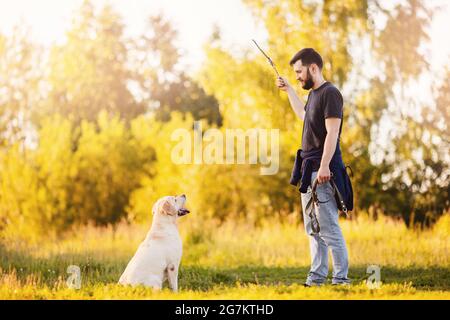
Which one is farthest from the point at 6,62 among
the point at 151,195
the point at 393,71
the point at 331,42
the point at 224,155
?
the point at 393,71

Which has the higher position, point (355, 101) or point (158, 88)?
point (158, 88)

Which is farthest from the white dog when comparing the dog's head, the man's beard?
the man's beard

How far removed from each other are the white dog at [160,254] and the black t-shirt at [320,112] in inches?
51.6

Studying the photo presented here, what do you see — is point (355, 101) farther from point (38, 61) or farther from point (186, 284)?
point (38, 61)

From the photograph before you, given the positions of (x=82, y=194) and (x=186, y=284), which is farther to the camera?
(x=82, y=194)

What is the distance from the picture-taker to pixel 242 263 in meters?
9.27

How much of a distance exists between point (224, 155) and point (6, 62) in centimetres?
531

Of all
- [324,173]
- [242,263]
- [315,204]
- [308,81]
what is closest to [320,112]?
[308,81]

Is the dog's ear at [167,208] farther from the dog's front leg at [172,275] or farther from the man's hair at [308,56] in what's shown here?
the man's hair at [308,56]

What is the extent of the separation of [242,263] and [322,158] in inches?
166

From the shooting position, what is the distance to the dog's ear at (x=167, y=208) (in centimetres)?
580

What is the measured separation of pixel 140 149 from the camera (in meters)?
15.6

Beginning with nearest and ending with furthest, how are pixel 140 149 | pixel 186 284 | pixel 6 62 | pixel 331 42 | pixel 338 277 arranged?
1. pixel 338 277
2. pixel 186 284
3. pixel 331 42
4. pixel 6 62
5. pixel 140 149

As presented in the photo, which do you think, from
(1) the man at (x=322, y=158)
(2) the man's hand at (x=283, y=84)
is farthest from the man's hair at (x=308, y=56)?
(2) the man's hand at (x=283, y=84)
